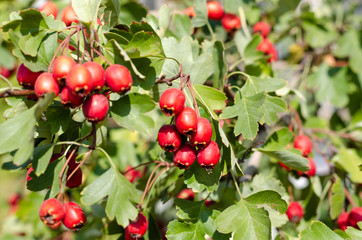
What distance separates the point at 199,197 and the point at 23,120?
0.81m

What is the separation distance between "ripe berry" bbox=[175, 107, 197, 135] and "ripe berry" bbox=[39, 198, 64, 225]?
319 millimetres

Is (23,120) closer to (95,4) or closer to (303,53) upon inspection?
(95,4)

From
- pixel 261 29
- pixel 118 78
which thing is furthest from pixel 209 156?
pixel 261 29

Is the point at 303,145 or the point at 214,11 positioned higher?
the point at 214,11

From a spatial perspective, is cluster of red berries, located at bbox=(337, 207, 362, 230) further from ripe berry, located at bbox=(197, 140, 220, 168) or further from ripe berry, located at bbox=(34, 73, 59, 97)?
ripe berry, located at bbox=(34, 73, 59, 97)

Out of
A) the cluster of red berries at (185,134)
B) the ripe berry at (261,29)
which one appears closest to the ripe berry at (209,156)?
the cluster of red berries at (185,134)

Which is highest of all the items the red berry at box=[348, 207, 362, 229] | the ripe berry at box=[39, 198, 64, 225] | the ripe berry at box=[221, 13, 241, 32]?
the ripe berry at box=[221, 13, 241, 32]

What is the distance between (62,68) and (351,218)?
3.20 ft

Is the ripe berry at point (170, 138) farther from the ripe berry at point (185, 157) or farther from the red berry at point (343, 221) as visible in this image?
the red berry at point (343, 221)

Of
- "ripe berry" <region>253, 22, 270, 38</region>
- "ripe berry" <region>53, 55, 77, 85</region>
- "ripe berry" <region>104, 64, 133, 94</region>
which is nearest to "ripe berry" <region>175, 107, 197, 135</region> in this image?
"ripe berry" <region>104, 64, 133, 94</region>

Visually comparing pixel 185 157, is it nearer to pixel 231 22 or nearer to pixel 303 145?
pixel 303 145

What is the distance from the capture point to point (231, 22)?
1.46 metres

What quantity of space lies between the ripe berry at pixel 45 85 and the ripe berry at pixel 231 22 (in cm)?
91

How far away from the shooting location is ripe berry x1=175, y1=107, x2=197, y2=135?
0.78 m
